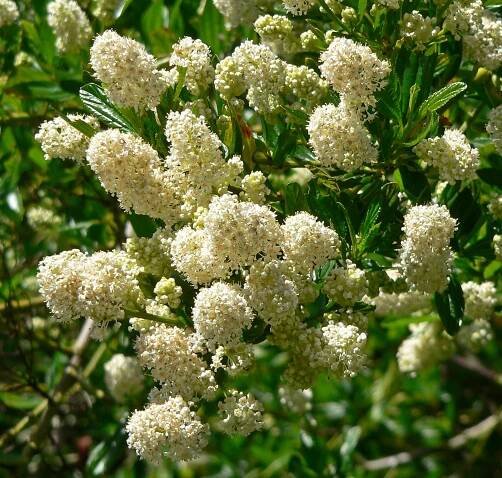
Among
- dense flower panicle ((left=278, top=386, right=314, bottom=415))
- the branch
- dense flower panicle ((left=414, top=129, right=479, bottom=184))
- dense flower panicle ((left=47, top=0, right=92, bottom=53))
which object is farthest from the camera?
the branch

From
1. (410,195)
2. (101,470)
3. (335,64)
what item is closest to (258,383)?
(101,470)

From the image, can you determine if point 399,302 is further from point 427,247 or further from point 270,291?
point 270,291

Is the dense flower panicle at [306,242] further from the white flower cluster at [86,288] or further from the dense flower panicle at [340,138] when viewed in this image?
the white flower cluster at [86,288]

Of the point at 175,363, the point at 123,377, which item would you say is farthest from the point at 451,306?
the point at 123,377

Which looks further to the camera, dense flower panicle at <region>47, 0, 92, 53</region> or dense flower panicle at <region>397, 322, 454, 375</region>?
dense flower panicle at <region>397, 322, 454, 375</region>

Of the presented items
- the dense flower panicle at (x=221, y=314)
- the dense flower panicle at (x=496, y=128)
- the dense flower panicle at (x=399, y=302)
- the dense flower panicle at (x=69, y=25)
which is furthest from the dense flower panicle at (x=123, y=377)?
the dense flower panicle at (x=496, y=128)

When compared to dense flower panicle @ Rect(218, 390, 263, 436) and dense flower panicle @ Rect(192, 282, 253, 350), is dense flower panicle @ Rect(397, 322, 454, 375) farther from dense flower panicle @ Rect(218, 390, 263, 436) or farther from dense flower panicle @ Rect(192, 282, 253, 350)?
dense flower panicle @ Rect(192, 282, 253, 350)

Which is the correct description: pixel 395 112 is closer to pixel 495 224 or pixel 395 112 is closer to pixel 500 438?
pixel 495 224

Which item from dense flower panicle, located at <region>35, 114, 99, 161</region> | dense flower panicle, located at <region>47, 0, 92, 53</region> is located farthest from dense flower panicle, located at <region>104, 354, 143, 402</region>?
dense flower panicle, located at <region>35, 114, 99, 161</region>
